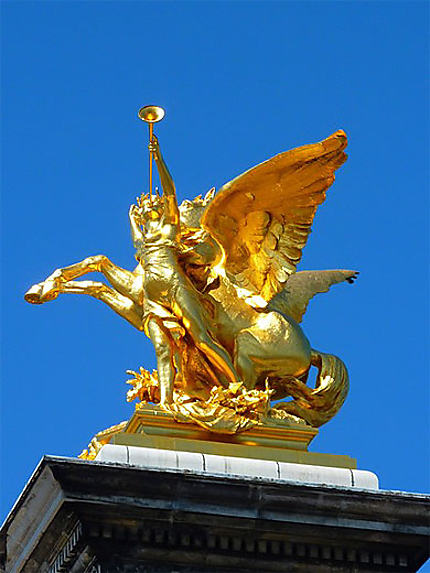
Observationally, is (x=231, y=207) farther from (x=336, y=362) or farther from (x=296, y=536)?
(x=296, y=536)

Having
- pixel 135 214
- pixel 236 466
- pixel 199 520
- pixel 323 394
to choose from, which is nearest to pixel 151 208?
pixel 135 214

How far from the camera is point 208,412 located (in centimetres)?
2258

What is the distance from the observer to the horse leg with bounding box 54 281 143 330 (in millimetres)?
24219

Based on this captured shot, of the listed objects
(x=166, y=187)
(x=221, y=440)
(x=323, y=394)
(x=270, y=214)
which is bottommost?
(x=221, y=440)

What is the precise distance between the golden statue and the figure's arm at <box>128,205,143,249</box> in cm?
1

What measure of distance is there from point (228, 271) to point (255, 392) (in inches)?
78.5

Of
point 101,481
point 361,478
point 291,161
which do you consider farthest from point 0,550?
point 291,161

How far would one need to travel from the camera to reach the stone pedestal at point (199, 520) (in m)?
20.8

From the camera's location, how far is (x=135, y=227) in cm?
2441

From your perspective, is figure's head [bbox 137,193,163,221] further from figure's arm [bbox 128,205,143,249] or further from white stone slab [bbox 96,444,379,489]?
white stone slab [bbox 96,444,379,489]

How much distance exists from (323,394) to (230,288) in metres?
1.69

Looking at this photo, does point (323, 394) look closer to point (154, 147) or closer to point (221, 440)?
point (221, 440)

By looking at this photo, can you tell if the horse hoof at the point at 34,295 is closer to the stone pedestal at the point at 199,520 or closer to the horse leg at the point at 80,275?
the horse leg at the point at 80,275

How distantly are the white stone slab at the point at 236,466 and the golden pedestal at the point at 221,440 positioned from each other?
0.20 metres
